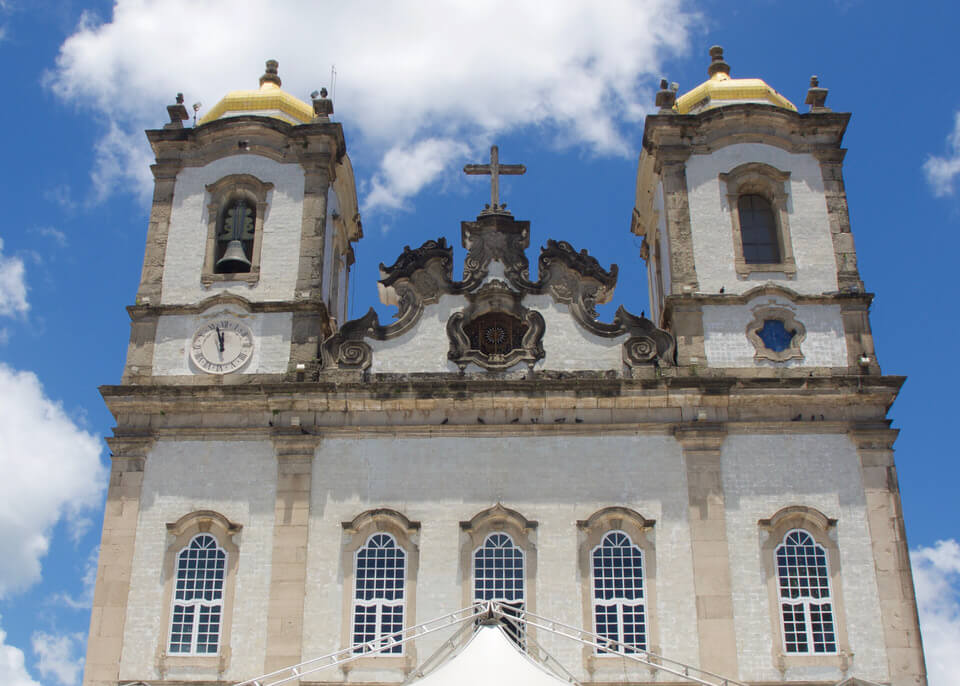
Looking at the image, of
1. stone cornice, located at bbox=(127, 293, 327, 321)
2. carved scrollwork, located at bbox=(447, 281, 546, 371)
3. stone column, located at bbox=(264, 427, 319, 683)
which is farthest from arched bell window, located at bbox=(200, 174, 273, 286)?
carved scrollwork, located at bbox=(447, 281, 546, 371)

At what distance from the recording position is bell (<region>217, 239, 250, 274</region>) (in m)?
23.6

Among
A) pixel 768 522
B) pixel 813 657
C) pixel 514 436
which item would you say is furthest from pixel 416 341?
pixel 813 657

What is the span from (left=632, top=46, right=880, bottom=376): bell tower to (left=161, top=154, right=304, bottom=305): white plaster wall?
7.39m

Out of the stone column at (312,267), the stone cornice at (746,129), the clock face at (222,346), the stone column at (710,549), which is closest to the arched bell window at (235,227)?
the stone column at (312,267)

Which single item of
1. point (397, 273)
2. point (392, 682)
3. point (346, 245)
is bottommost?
point (392, 682)

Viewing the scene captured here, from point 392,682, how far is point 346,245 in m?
11.1

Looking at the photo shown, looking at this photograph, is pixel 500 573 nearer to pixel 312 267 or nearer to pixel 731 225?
pixel 312 267

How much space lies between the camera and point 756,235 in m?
24.2

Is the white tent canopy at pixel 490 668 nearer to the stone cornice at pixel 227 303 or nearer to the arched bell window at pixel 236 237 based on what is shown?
the stone cornice at pixel 227 303

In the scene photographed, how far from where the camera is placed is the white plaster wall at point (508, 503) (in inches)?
787

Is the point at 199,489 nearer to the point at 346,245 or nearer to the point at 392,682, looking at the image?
the point at 392,682

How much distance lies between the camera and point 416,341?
893 inches

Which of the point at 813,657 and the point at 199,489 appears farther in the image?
the point at 199,489

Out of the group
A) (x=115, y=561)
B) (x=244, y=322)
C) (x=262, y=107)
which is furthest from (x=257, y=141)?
(x=115, y=561)
